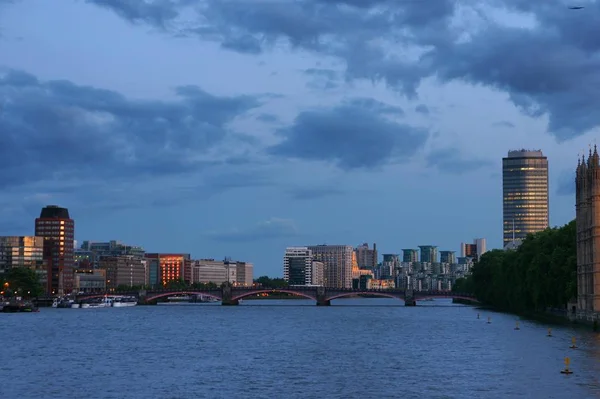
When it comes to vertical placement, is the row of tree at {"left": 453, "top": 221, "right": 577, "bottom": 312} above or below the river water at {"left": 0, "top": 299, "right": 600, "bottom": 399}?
above

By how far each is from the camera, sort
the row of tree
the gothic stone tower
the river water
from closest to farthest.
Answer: the river water
the gothic stone tower
the row of tree

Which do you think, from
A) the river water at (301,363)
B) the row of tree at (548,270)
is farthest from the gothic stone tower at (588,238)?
the river water at (301,363)

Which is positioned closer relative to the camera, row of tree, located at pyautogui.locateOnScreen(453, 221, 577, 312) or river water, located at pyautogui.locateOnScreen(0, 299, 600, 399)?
river water, located at pyautogui.locateOnScreen(0, 299, 600, 399)

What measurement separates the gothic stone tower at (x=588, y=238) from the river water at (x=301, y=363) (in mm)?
6418

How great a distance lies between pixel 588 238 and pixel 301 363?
56.7m

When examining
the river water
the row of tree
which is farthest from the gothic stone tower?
the river water

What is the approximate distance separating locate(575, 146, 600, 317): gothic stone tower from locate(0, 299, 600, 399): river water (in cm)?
642

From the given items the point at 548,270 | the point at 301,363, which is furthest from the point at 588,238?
the point at 301,363

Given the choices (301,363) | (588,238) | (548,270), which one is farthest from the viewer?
(548,270)

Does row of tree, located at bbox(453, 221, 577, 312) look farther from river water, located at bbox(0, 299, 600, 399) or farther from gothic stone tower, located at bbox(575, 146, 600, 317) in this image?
river water, located at bbox(0, 299, 600, 399)

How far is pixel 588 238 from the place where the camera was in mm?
139000

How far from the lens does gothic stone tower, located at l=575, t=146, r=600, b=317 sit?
13538cm

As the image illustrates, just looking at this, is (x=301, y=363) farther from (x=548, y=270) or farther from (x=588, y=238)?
(x=548, y=270)

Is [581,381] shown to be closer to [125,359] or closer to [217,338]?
[125,359]
